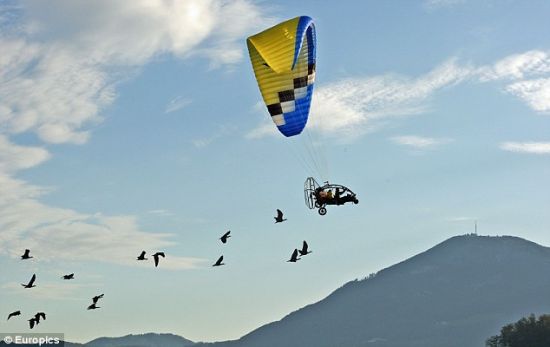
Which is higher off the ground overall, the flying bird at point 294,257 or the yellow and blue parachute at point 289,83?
the yellow and blue parachute at point 289,83

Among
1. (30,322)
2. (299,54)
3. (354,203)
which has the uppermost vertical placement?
(299,54)

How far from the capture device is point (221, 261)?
165ft

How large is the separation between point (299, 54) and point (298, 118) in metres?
3.41

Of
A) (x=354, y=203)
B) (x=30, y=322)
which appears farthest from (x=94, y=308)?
(x=354, y=203)

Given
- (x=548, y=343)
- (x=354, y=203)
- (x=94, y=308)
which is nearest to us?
(x=354, y=203)

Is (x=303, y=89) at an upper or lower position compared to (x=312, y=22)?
lower

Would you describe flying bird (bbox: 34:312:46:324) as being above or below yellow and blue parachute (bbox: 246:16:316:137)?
below

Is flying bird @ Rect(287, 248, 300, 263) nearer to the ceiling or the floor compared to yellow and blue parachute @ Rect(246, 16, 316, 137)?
nearer to the floor

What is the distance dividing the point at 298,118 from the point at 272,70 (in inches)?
115

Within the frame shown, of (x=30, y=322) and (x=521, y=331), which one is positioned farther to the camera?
(x=521, y=331)

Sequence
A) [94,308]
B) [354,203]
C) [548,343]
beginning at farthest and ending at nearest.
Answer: [548,343], [94,308], [354,203]

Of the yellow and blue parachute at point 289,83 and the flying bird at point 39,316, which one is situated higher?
the yellow and blue parachute at point 289,83

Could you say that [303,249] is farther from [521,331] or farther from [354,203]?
[521,331]

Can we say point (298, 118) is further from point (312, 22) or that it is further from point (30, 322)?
point (30, 322)
